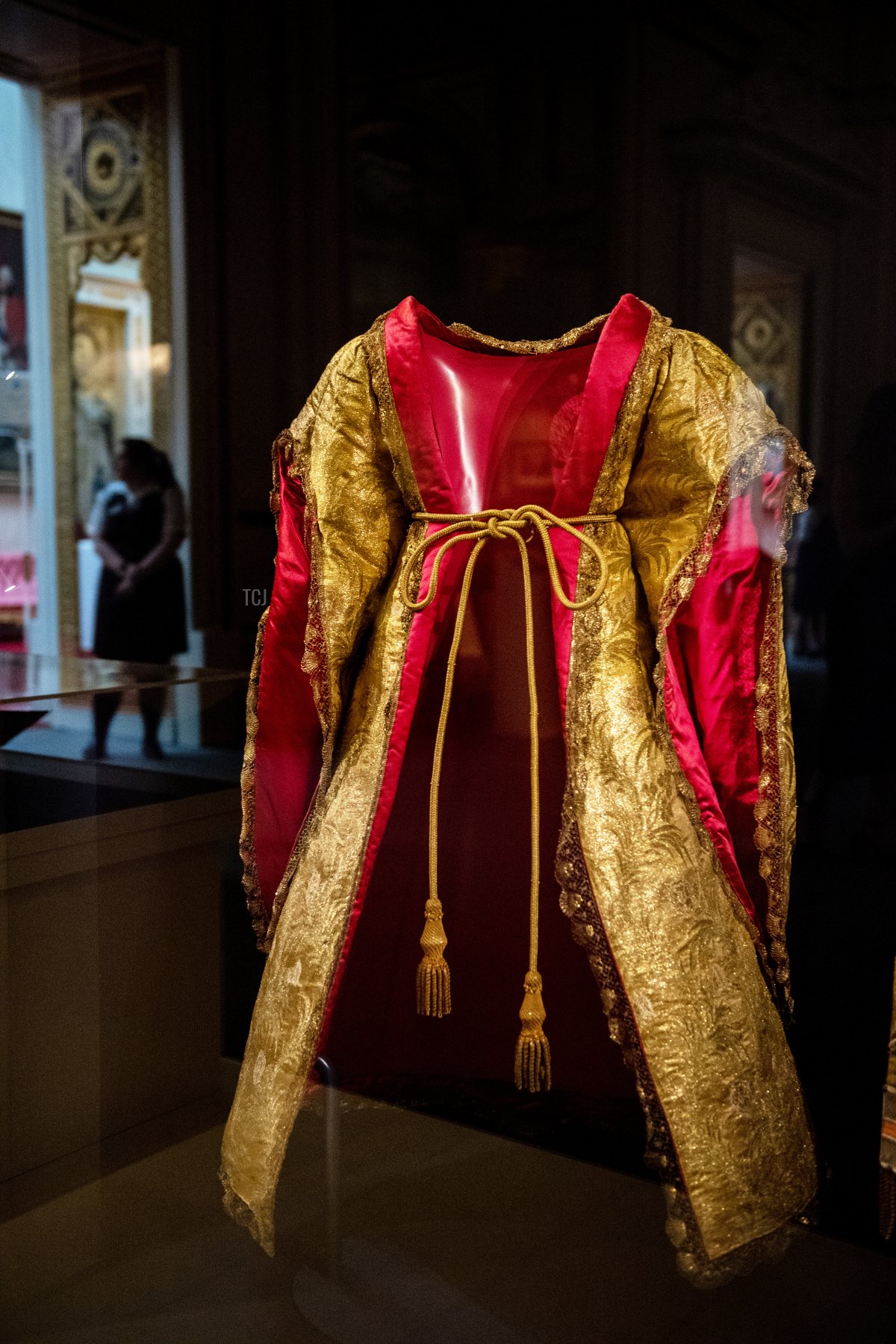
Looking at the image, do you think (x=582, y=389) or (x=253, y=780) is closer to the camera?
(x=582, y=389)

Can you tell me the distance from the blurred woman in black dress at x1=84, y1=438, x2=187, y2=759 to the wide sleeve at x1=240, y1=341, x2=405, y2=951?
55 cm

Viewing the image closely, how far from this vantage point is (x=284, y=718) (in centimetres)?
139

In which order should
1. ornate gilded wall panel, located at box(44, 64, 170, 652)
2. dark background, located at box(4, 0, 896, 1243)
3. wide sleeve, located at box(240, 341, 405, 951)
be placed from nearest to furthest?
wide sleeve, located at box(240, 341, 405, 951), dark background, located at box(4, 0, 896, 1243), ornate gilded wall panel, located at box(44, 64, 170, 652)

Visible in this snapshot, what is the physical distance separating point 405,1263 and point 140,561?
1063 mm

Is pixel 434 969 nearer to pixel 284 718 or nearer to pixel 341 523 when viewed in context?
pixel 284 718

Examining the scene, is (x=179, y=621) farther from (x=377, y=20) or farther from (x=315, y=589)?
(x=377, y=20)

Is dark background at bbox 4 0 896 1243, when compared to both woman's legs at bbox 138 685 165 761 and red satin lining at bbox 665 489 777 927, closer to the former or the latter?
woman's legs at bbox 138 685 165 761

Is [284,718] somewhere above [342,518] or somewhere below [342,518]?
below

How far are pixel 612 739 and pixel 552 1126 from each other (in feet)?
2.12

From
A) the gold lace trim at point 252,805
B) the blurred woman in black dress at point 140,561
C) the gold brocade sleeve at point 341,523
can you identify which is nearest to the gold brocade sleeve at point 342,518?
the gold brocade sleeve at point 341,523

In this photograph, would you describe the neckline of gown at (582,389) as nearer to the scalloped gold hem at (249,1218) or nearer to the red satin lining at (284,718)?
the red satin lining at (284,718)

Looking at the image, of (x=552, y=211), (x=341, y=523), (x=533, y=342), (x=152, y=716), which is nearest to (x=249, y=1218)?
(x=341, y=523)

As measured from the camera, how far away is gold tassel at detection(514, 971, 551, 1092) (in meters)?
1.22

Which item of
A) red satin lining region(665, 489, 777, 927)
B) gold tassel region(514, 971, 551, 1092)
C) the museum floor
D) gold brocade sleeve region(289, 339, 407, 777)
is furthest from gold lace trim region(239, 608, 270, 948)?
Result: red satin lining region(665, 489, 777, 927)
